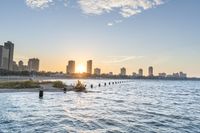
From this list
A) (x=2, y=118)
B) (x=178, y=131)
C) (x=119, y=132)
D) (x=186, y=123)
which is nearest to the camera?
(x=119, y=132)

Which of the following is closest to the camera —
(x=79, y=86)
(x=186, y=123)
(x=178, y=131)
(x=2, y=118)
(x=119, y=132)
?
(x=119, y=132)

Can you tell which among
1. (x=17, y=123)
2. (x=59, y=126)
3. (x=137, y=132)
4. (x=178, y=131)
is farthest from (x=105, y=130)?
(x=17, y=123)

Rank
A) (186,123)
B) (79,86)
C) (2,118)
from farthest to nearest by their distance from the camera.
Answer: (79,86) < (186,123) < (2,118)

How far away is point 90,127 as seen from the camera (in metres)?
33.1

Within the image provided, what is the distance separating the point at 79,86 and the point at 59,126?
70.7 metres

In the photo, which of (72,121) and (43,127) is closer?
(43,127)

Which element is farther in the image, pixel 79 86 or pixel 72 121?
pixel 79 86

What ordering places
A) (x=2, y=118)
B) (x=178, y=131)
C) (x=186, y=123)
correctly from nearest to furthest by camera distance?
(x=178, y=131)
(x=2, y=118)
(x=186, y=123)

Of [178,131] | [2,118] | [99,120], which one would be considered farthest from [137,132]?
[2,118]

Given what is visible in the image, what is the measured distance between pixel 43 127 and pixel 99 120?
30.0 ft

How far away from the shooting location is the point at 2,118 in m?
36.6

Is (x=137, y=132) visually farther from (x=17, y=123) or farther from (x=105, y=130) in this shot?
(x=17, y=123)

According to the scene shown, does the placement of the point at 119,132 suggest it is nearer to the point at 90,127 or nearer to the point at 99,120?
the point at 90,127

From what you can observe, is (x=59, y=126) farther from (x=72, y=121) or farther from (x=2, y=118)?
(x=2, y=118)
